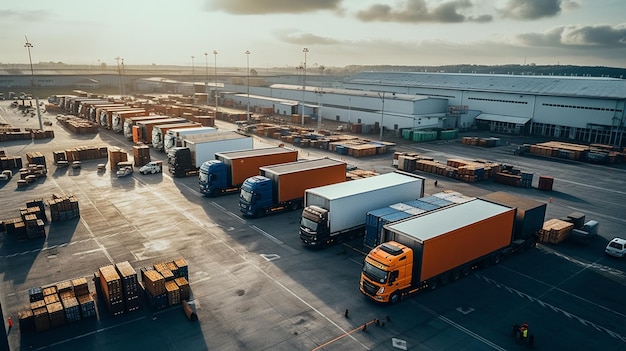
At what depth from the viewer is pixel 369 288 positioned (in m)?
21.5

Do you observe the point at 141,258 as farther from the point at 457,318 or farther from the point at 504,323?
the point at 504,323

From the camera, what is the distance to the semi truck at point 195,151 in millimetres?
45312

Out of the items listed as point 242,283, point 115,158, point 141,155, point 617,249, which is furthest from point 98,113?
point 617,249

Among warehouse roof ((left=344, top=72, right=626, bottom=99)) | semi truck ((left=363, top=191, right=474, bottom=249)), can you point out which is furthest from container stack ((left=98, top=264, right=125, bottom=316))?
warehouse roof ((left=344, top=72, right=626, bottom=99))

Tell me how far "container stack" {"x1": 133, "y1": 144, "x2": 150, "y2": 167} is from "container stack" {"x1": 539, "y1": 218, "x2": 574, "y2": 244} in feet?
141

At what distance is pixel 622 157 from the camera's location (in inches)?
2395

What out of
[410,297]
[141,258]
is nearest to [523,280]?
[410,297]

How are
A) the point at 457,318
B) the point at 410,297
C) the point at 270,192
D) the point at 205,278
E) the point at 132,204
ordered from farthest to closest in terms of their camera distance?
1. the point at 132,204
2. the point at 270,192
3. the point at 205,278
4. the point at 410,297
5. the point at 457,318

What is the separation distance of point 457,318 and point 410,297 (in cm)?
276

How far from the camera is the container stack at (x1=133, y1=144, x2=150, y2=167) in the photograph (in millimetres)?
49519

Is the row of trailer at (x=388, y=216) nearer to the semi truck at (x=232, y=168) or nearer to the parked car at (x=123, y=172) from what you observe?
the semi truck at (x=232, y=168)

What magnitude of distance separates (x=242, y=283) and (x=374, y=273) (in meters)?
7.74

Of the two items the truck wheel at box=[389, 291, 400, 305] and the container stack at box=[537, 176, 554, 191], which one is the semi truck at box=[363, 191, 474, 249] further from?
the container stack at box=[537, 176, 554, 191]

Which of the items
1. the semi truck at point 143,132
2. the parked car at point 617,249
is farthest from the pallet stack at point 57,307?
the semi truck at point 143,132
